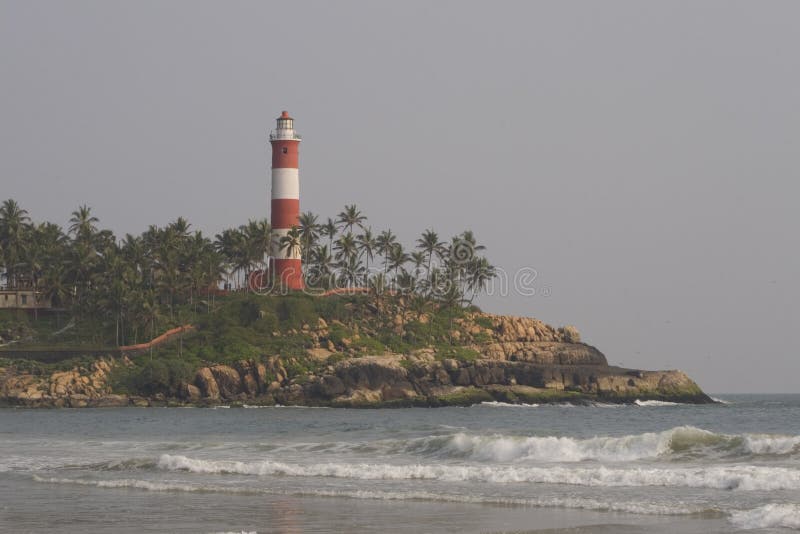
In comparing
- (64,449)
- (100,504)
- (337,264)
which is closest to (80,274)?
(337,264)

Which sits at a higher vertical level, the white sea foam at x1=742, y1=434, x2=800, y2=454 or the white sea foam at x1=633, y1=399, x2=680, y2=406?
the white sea foam at x1=633, y1=399, x2=680, y2=406

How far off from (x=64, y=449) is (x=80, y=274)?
178ft

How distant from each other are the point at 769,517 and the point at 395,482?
1001cm

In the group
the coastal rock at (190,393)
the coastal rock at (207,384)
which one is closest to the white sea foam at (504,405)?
the coastal rock at (207,384)

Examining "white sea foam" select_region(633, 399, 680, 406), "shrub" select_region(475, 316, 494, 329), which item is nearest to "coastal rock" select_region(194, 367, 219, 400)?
"shrub" select_region(475, 316, 494, 329)

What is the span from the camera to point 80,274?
296 ft

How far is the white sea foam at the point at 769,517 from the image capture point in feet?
67.9

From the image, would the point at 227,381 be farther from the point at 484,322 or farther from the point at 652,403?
the point at 652,403

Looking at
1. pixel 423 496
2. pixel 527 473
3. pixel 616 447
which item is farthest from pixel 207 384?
pixel 423 496

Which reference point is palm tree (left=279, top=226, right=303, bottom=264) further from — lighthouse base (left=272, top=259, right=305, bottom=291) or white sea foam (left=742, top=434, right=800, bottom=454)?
white sea foam (left=742, top=434, right=800, bottom=454)

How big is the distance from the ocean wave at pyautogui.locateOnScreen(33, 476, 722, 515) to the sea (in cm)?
5

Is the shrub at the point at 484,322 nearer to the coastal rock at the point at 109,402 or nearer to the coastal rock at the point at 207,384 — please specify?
the coastal rock at the point at 207,384

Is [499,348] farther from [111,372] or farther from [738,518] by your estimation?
[738,518]

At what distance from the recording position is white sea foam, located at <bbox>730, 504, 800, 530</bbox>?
67.9ft
